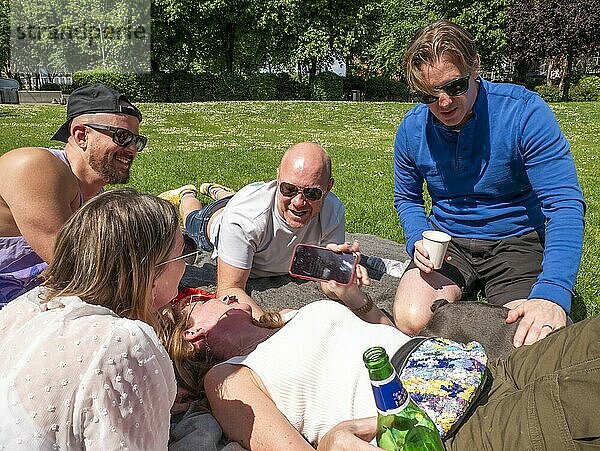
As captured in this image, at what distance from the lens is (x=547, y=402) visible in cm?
215

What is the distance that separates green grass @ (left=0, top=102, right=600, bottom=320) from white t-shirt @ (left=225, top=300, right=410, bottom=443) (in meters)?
2.89

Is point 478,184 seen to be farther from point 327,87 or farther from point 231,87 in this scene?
point 327,87

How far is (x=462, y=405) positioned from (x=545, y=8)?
126 feet

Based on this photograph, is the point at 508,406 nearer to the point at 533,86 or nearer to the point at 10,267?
the point at 10,267

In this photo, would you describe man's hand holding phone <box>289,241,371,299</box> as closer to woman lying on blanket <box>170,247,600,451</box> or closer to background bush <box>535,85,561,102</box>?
woman lying on blanket <box>170,247,600,451</box>

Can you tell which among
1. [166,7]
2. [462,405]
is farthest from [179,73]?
[462,405]

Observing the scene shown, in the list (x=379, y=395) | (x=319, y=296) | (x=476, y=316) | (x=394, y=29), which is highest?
(x=394, y=29)

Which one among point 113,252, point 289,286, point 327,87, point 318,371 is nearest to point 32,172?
point 113,252

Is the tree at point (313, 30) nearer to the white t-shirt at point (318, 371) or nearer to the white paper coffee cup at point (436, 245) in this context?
the white paper coffee cup at point (436, 245)

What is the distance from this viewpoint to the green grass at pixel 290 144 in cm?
798

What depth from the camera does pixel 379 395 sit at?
1933 millimetres

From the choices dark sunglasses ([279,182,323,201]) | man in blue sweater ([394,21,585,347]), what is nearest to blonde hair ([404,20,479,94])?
man in blue sweater ([394,21,585,347])

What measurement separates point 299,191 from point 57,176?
1.66 m

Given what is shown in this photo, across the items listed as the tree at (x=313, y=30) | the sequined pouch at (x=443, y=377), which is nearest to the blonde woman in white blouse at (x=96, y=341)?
the sequined pouch at (x=443, y=377)
